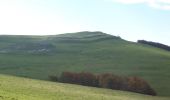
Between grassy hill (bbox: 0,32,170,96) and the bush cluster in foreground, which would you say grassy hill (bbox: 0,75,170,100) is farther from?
grassy hill (bbox: 0,32,170,96)

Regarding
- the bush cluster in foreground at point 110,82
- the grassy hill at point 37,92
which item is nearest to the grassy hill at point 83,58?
the bush cluster in foreground at point 110,82

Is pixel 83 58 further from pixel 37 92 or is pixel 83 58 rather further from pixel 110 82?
pixel 37 92

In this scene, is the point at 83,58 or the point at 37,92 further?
the point at 83,58

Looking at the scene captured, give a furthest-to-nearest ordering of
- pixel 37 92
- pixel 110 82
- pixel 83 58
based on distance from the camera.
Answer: pixel 83 58 < pixel 110 82 < pixel 37 92

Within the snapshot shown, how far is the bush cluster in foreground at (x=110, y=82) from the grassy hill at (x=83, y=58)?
3.97m

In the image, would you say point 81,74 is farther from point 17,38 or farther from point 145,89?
point 17,38

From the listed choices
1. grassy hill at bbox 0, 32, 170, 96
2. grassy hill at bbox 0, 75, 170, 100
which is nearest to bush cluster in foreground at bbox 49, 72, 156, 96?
grassy hill at bbox 0, 32, 170, 96

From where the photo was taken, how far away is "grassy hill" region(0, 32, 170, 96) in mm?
119062

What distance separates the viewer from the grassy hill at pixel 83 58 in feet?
391

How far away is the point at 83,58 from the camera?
149 meters

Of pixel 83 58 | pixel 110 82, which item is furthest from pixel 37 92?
pixel 83 58

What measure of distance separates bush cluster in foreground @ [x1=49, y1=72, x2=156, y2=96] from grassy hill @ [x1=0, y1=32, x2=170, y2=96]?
3974 mm

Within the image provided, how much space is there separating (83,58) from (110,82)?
5181 centimetres

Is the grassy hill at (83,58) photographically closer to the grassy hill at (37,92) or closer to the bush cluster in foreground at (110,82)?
the bush cluster in foreground at (110,82)
